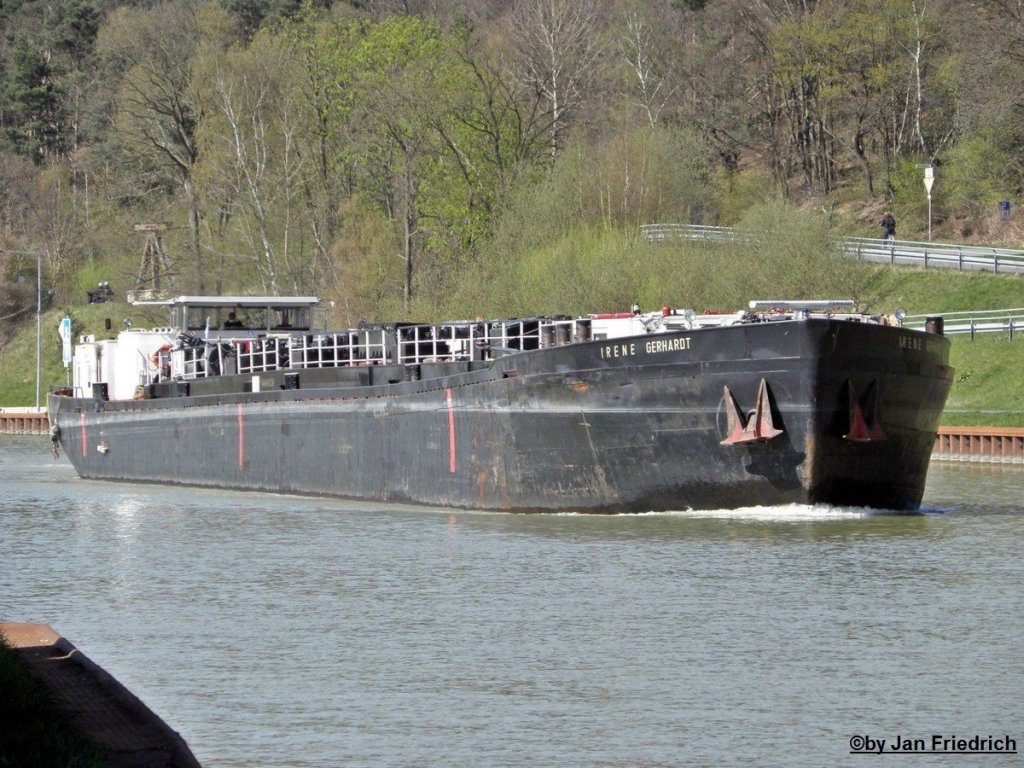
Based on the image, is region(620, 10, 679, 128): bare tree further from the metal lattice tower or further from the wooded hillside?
the metal lattice tower

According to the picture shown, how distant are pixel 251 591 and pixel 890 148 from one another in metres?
61.3

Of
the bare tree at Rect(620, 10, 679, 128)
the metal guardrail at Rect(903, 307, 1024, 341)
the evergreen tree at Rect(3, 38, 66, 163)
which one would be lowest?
the metal guardrail at Rect(903, 307, 1024, 341)

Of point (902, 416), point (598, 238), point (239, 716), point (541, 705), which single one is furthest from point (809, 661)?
point (598, 238)

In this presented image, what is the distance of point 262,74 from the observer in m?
74.3

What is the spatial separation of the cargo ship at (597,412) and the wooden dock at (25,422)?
3570cm

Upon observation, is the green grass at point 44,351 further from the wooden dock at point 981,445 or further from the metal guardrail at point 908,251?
the wooden dock at point 981,445

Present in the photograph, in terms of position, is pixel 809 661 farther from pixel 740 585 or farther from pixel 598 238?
pixel 598 238

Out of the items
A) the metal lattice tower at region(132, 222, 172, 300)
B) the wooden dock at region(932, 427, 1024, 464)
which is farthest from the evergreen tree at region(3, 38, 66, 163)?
the wooden dock at region(932, 427, 1024, 464)

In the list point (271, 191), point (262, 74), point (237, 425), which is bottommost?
point (237, 425)

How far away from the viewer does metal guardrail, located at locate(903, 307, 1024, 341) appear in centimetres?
5044

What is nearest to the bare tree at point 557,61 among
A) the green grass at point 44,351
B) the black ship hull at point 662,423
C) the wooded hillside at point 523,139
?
the wooded hillside at point 523,139

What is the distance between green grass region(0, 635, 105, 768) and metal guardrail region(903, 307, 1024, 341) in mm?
40330

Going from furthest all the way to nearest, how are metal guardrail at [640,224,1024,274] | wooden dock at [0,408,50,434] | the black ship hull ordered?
wooden dock at [0,408,50,434]
metal guardrail at [640,224,1024,274]
the black ship hull

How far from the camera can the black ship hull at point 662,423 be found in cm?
2566
